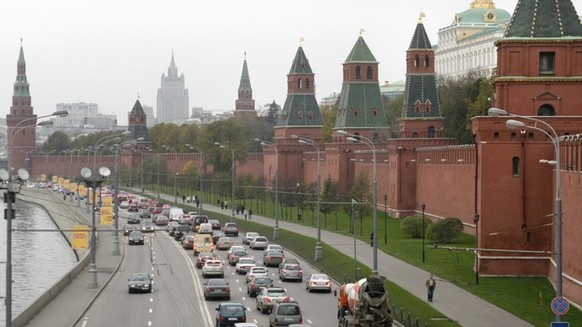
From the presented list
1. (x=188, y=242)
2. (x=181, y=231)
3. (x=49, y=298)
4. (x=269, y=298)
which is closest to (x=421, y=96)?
(x=181, y=231)

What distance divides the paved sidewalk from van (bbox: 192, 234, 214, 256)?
22.4 feet

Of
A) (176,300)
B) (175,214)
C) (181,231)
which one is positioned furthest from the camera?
(175,214)

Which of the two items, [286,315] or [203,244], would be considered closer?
[286,315]

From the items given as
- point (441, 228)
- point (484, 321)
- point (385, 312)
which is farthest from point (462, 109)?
point (385, 312)

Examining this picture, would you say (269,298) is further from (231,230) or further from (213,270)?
(231,230)

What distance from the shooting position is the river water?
63191 millimetres

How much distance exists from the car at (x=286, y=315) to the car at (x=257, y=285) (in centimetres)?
1042

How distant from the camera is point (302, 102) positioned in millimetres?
137125

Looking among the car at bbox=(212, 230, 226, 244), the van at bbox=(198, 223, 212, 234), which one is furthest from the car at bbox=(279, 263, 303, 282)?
the van at bbox=(198, 223, 212, 234)

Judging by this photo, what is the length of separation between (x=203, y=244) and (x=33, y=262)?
16.6 metres

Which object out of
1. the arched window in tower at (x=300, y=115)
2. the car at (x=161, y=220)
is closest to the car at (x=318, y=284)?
the car at (x=161, y=220)

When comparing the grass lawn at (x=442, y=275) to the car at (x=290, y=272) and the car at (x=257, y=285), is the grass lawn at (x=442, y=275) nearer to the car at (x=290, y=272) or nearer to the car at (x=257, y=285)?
the car at (x=290, y=272)

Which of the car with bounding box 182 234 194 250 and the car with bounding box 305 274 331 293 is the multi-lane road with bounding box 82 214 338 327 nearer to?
the car with bounding box 305 274 331 293

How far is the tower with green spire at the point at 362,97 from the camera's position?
120 metres
